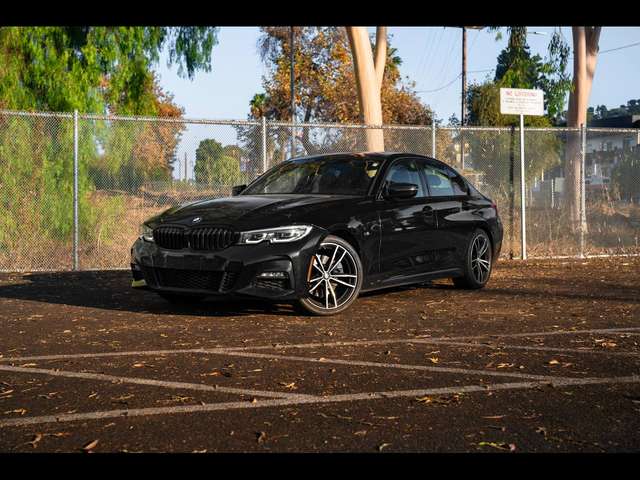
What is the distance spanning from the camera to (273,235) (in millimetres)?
7590

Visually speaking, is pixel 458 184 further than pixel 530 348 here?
Yes

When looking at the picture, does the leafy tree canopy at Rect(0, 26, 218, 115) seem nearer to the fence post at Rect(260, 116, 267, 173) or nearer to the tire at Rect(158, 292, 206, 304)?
the fence post at Rect(260, 116, 267, 173)

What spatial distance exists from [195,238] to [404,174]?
2682 mm

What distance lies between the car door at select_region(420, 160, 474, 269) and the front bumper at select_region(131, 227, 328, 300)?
6.84 feet

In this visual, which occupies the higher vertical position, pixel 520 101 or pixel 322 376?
pixel 520 101

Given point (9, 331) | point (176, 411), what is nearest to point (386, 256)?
point (9, 331)

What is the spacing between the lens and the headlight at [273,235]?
7.56m

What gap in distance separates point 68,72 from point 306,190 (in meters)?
9.72

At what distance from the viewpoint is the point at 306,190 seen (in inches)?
349

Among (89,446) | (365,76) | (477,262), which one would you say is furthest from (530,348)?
(365,76)

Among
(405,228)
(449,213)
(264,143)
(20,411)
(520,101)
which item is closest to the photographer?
(20,411)

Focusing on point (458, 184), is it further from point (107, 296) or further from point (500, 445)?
point (500, 445)

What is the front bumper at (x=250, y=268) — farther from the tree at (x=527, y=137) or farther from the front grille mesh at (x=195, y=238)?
the tree at (x=527, y=137)

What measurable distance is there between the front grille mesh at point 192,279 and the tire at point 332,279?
2.43 feet
